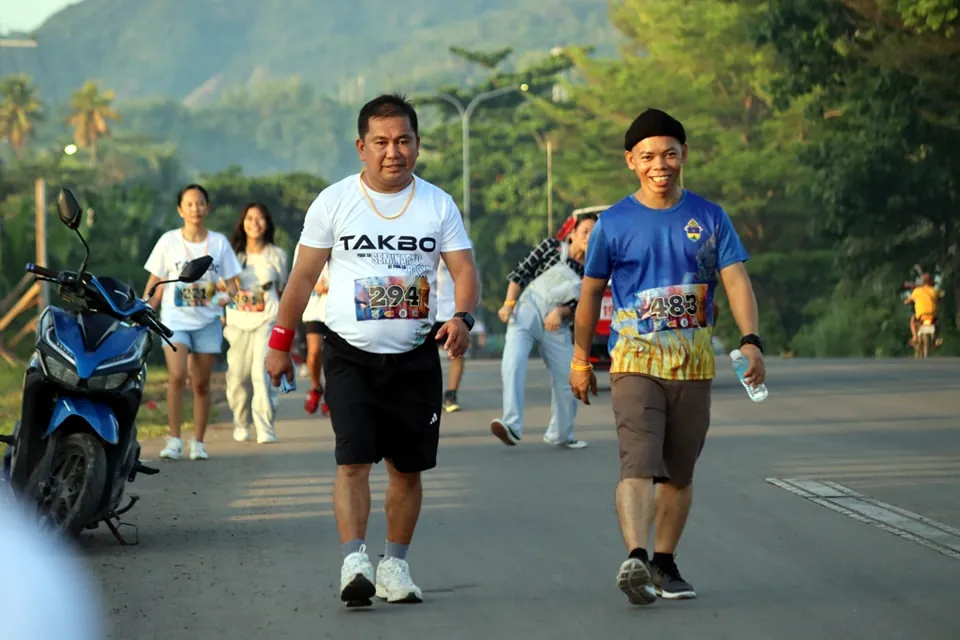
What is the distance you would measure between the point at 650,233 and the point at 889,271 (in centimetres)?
3894

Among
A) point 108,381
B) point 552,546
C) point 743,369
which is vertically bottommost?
point 552,546

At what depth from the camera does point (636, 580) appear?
716 centimetres

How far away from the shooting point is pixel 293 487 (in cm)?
1205

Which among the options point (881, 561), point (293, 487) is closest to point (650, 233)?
point (881, 561)

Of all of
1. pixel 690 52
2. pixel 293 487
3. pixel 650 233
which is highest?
pixel 690 52

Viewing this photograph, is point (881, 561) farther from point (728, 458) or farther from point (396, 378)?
point (728, 458)

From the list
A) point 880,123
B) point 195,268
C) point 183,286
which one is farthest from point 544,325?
point 880,123

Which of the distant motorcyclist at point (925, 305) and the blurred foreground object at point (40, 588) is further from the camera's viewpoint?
the distant motorcyclist at point (925, 305)

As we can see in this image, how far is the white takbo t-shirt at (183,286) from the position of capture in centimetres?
1353

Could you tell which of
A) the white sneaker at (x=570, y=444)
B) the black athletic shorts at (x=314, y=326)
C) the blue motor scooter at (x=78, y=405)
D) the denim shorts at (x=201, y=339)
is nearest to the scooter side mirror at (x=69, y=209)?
the blue motor scooter at (x=78, y=405)

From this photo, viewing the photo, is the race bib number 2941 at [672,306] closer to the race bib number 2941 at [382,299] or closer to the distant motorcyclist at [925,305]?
the race bib number 2941 at [382,299]

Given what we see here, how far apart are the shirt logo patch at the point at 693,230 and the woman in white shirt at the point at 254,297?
25.0 ft

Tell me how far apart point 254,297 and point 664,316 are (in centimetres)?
779

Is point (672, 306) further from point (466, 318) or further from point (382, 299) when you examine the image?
point (382, 299)
